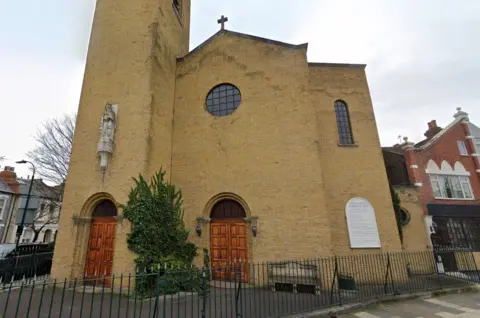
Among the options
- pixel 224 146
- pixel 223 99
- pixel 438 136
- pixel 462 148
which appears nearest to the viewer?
pixel 224 146

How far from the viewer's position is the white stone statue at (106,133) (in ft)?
31.2

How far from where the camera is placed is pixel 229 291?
8.30 metres

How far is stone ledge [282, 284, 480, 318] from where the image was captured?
6.13m

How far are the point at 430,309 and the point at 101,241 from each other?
10839 mm

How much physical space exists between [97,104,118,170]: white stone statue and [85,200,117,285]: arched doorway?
66.3 inches

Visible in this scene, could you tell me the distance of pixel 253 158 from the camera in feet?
34.9

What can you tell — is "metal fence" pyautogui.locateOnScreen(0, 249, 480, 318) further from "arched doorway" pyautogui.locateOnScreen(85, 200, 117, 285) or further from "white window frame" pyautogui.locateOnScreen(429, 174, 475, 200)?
"white window frame" pyautogui.locateOnScreen(429, 174, 475, 200)

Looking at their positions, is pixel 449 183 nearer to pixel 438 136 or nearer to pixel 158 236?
pixel 438 136

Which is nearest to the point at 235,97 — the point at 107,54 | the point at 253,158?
the point at 253,158

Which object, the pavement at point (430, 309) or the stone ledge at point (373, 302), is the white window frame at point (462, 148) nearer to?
the stone ledge at point (373, 302)

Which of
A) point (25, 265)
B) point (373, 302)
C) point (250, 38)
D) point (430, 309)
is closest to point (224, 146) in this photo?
point (250, 38)

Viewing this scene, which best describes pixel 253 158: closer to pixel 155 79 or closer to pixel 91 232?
pixel 155 79

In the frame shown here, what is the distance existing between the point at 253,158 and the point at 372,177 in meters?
5.57

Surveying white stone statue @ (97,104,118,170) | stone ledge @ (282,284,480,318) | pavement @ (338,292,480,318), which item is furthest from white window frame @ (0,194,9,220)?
pavement @ (338,292,480,318)
